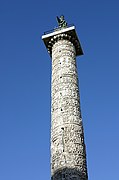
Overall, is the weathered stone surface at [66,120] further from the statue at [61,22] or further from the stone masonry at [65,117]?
the statue at [61,22]

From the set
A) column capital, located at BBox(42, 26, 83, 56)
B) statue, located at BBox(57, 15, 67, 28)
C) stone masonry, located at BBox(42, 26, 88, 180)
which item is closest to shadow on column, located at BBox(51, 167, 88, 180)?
stone masonry, located at BBox(42, 26, 88, 180)

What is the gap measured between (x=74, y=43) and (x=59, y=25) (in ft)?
3.37

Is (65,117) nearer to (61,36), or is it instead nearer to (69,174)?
(69,174)

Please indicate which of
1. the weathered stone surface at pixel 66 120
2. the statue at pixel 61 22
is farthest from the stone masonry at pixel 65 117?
the statue at pixel 61 22

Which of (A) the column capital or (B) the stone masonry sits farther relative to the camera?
(A) the column capital

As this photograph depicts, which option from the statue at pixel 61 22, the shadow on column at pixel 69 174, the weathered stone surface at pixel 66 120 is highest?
the statue at pixel 61 22

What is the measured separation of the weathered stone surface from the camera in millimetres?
7211

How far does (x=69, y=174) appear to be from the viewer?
7.03 meters

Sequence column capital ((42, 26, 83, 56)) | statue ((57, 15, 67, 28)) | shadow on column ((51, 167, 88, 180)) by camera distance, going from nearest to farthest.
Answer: shadow on column ((51, 167, 88, 180)) → column capital ((42, 26, 83, 56)) → statue ((57, 15, 67, 28))

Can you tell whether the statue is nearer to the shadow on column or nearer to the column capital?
the column capital

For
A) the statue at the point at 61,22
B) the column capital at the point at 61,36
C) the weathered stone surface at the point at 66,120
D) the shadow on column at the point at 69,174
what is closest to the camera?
the shadow on column at the point at 69,174

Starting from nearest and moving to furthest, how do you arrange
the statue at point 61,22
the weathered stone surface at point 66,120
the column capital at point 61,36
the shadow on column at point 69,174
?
the shadow on column at point 69,174
the weathered stone surface at point 66,120
the column capital at point 61,36
the statue at point 61,22

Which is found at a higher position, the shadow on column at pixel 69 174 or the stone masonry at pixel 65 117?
the stone masonry at pixel 65 117

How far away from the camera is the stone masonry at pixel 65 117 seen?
7.22m
